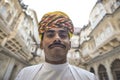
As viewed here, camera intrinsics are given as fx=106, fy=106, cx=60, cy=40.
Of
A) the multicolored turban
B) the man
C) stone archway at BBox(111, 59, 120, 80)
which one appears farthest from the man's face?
stone archway at BBox(111, 59, 120, 80)

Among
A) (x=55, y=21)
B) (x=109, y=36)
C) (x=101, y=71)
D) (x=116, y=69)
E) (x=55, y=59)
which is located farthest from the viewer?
(x=101, y=71)

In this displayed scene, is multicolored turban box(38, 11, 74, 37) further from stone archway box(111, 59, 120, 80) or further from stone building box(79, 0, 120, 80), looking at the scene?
stone archway box(111, 59, 120, 80)

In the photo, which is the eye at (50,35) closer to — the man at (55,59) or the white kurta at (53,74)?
the man at (55,59)

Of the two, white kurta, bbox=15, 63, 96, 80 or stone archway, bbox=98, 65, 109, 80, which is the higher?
white kurta, bbox=15, 63, 96, 80

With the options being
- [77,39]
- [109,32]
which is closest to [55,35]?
[109,32]

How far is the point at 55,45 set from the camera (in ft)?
4.65

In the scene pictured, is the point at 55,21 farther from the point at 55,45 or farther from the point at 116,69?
the point at 116,69

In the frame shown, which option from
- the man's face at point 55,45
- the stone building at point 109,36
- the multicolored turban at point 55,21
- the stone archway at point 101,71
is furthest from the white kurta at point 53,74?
the stone archway at point 101,71

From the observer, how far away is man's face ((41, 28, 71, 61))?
1384mm

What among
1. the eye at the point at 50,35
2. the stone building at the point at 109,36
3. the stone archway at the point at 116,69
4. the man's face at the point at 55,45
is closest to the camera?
the man's face at the point at 55,45

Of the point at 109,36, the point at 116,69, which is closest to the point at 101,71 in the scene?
the point at 116,69

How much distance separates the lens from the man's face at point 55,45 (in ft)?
4.54

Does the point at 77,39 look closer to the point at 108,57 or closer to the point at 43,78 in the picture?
the point at 108,57

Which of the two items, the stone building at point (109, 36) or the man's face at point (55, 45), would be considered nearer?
the man's face at point (55, 45)
